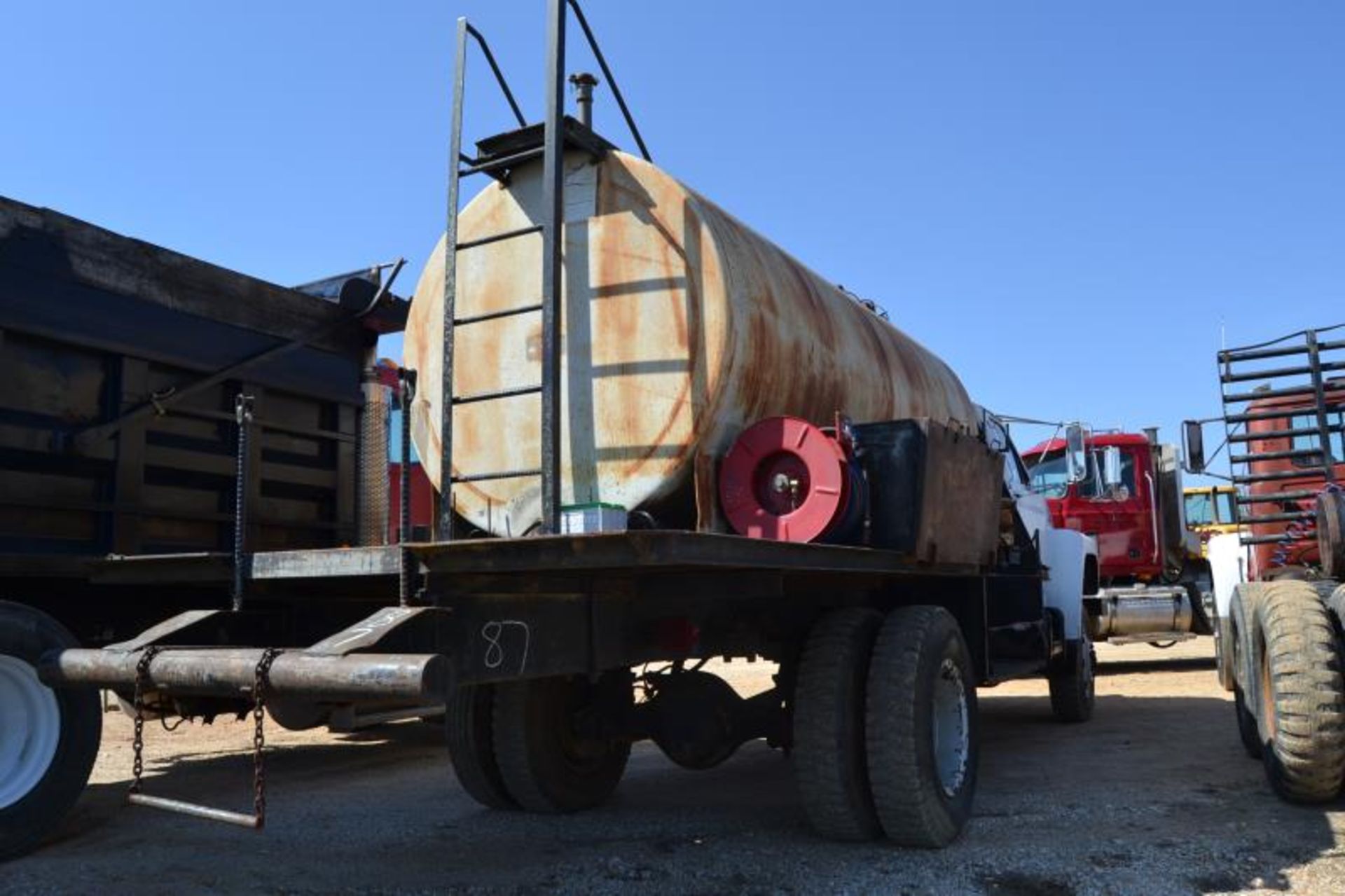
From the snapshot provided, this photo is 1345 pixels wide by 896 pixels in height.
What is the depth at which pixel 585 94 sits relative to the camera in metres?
5.16

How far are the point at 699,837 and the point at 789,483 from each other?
6.25ft

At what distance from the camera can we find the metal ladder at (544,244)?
4094 millimetres

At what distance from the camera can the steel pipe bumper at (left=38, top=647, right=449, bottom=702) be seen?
3.34m

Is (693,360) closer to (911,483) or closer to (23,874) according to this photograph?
(911,483)

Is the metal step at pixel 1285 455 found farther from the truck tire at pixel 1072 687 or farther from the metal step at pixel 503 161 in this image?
the metal step at pixel 503 161

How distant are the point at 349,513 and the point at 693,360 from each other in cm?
263

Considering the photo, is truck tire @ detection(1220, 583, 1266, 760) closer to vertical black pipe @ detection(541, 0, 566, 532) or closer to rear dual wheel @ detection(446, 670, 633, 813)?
rear dual wheel @ detection(446, 670, 633, 813)

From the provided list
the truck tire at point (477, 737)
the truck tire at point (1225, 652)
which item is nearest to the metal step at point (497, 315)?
the truck tire at point (477, 737)

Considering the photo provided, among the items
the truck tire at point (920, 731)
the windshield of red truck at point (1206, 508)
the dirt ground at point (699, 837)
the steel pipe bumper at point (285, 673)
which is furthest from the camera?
the windshield of red truck at point (1206, 508)

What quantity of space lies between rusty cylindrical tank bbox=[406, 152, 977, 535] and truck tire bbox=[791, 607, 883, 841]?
1033mm

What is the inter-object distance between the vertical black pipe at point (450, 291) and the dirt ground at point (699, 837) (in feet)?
5.18

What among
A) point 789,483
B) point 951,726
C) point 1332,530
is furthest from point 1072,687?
point 789,483

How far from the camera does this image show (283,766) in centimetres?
823

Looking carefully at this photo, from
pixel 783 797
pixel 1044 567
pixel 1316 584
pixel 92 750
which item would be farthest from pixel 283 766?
pixel 1316 584
